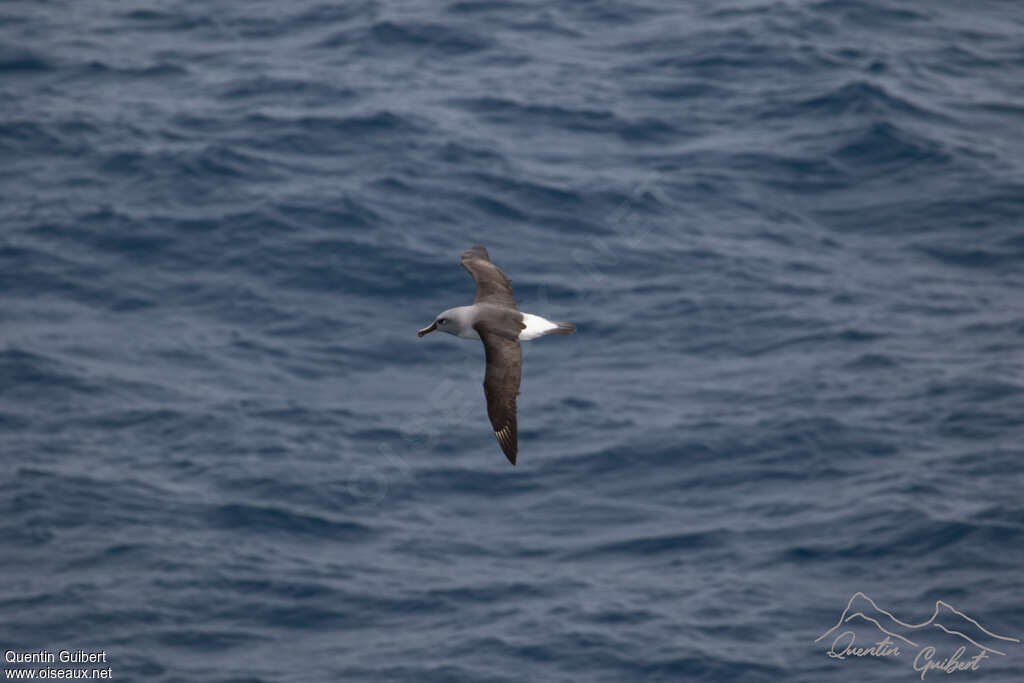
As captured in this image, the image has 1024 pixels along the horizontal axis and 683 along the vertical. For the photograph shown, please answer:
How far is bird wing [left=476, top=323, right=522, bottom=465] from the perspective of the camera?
20.0m

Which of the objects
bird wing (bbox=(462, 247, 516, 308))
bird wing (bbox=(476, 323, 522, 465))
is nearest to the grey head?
bird wing (bbox=(476, 323, 522, 465))

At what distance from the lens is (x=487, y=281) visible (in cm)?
2295

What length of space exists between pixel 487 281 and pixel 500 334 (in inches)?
88.8

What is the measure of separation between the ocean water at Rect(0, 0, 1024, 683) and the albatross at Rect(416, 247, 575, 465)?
46.6 ft

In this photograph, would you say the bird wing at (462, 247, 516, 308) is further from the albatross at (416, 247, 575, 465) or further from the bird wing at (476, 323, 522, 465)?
the bird wing at (476, 323, 522, 465)

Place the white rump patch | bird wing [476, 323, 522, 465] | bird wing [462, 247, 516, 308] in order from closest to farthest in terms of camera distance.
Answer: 1. bird wing [476, 323, 522, 465]
2. the white rump patch
3. bird wing [462, 247, 516, 308]

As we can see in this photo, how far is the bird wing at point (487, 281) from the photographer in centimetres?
2242

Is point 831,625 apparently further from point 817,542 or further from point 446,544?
point 446,544

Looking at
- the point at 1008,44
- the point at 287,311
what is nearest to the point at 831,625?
the point at 287,311

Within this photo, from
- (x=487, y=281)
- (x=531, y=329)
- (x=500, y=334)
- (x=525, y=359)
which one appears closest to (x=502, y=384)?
(x=500, y=334)

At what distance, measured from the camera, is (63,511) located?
3741 cm
